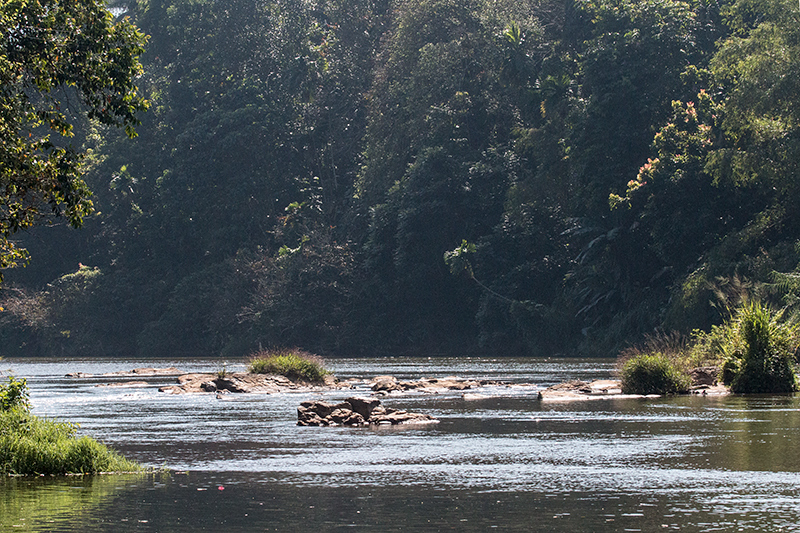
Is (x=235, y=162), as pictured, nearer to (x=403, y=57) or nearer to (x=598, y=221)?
(x=403, y=57)

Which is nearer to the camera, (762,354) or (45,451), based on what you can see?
(45,451)

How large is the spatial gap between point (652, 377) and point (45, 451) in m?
22.3

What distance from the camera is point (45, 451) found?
18.5 metres

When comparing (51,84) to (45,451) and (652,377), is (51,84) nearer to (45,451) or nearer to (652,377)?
(45,451)

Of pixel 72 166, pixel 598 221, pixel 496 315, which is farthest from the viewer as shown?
pixel 496 315

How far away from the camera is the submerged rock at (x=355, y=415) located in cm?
2834

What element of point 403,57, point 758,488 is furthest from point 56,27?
point 403,57

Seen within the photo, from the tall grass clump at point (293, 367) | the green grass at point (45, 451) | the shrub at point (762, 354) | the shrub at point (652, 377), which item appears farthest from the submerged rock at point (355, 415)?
the tall grass clump at point (293, 367)

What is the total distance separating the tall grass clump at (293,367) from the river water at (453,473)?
1229 cm

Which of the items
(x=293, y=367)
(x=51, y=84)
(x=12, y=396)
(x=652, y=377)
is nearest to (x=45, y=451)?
(x=12, y=396)

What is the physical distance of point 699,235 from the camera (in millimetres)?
65375

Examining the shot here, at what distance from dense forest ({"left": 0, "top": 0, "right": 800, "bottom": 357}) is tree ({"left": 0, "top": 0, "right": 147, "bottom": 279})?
34.5 m

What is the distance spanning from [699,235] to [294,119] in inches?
1757

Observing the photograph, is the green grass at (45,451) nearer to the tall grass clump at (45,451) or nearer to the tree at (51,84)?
the tall grass clump at (45,451)
